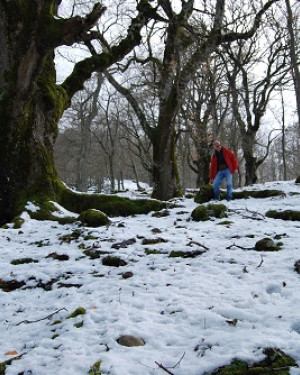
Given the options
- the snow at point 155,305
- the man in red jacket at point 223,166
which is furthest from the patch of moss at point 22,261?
the man in red jacket at point 223,166

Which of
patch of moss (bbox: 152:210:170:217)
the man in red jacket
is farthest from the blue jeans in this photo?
patch of moss (bbox: 152:210:170:217)

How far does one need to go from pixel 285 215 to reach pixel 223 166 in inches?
117

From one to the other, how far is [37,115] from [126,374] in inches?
272

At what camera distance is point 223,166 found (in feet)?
28.6

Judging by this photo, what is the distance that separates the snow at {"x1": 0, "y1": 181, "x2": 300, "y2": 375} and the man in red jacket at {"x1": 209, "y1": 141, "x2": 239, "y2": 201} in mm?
3630

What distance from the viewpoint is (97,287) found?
315 cm

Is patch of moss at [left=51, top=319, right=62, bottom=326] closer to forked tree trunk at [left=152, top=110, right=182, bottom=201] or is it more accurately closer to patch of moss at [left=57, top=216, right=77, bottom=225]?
patch of moss at [left=57, top=216, right=77, bottom=225]

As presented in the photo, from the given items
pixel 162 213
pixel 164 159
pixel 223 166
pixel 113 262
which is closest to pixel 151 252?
pixel 113 262

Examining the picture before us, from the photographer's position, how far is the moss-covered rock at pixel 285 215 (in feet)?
19.1

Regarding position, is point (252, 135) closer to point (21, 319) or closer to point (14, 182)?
point (14, 182)

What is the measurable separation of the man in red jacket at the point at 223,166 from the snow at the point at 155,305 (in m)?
3.63

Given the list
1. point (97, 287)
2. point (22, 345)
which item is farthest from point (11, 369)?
point (97, 287)

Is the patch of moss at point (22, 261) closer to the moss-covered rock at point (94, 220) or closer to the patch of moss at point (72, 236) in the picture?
the patch of moss at point (72, 236)

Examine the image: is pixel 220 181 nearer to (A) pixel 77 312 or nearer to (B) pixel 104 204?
(B) pixel 104 204
